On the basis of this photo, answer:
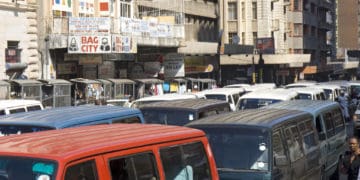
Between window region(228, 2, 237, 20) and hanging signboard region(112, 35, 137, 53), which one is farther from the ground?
window region(228, 2, 237, 20)

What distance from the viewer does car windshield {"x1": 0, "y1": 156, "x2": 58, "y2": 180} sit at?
4363 mm

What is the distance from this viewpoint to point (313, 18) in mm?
79688

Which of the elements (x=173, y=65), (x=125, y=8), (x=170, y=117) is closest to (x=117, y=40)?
(x=125, y=8)

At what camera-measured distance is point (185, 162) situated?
577 centimetres

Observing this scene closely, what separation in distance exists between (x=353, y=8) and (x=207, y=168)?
118 meters

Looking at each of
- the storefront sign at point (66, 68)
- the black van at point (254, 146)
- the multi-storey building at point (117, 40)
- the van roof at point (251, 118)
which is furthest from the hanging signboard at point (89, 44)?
the black van at point (254, 146)

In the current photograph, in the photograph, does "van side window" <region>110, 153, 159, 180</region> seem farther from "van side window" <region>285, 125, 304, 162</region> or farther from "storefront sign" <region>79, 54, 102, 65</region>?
"storefront sign" <region>79, 54, 102, 65</region>

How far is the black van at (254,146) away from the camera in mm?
8234

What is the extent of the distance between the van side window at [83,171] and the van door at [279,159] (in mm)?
4051

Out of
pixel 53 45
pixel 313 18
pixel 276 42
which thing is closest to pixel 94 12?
pixel 53 45

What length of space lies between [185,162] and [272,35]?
59029mm

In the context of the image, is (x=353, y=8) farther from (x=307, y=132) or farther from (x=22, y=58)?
(x=307, y=132)

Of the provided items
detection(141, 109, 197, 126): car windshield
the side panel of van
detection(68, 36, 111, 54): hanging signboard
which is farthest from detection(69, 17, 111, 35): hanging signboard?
the side panel of van

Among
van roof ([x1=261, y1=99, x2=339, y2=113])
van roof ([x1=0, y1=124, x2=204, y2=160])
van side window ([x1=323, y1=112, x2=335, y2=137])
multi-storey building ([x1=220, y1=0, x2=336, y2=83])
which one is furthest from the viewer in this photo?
multi-storey building ([x1=220, y1=0, x2=336, y2=83])
